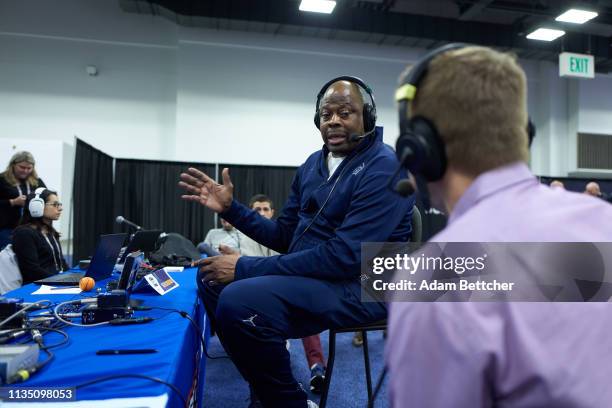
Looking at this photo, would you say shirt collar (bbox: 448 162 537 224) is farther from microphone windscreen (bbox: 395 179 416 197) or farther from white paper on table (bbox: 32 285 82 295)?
white paper on table (bbox: 32 285 82 295)

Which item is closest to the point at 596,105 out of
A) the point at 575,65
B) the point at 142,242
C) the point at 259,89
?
the point at 575,65

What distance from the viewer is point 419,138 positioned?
64 cm

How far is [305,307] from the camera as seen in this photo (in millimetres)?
1288

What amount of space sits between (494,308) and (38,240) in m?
2.98

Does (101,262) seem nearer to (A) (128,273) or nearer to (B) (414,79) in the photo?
(A) (128,273)

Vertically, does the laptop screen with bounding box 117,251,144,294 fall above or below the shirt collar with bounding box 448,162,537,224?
below

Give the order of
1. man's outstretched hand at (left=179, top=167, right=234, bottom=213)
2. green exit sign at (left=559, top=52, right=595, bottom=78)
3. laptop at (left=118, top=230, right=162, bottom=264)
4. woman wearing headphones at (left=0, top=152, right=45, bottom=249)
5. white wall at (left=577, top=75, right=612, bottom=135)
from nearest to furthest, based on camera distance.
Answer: man's outstretched hand at (left=179, top=167, right=234, bottom=213) < laptop at (left=118, top=230, right=162, bottom=264) < woman wearing headphones at (left=0, top=152, right=45, bottom=249) < green exit sign at (left=559, top=52, right=595, bottom=78) < white wall at (left=577, top=75, right=612, bottom=135)

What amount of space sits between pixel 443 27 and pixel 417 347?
7086 mm

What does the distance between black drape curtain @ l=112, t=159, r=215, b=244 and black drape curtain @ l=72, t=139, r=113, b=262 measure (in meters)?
0.21

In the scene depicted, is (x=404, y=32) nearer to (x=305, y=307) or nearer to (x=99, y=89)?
(x=99, y=89)

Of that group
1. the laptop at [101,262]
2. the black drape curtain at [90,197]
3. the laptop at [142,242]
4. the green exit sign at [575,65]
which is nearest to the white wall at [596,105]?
the green exit sign at [575,65]

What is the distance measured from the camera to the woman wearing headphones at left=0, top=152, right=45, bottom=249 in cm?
370

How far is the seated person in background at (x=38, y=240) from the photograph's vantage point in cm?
255

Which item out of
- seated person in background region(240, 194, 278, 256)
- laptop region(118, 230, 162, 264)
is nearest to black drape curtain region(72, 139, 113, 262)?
seated person in background region(240, 194, 278, 256)
